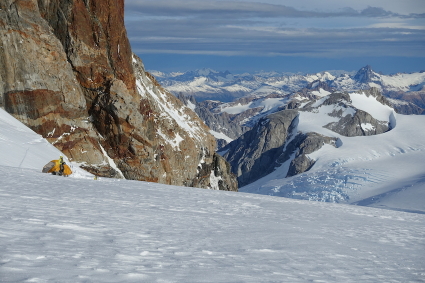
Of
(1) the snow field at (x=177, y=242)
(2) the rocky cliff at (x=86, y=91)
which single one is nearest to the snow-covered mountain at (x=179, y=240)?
(1) the snow field at (x=177, y=242)

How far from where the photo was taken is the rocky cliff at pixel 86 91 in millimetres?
37406

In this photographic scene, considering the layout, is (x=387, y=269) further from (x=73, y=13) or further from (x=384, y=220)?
(x=73, y=13)

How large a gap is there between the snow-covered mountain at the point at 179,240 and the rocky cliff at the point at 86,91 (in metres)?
17.9

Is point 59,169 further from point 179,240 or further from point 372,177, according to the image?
point 372,177

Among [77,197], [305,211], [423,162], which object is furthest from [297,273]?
[423,162]

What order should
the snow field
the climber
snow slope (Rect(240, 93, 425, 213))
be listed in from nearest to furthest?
the snow field
the climber
snow slope (Rect(240, 93, 425, 213))

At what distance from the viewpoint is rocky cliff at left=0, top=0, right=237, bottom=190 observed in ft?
123

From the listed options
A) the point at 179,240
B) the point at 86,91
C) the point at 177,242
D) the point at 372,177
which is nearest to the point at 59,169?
the point at 179,240

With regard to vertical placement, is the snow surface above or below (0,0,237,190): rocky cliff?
below

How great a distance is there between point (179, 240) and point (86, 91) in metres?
34.8

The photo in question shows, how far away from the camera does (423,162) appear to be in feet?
466

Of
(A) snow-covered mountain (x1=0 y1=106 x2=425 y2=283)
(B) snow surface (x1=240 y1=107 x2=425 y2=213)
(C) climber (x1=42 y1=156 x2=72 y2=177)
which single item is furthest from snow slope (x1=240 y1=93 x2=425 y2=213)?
(C) climber (x1=42 y1=156 x2=72 y2=177)

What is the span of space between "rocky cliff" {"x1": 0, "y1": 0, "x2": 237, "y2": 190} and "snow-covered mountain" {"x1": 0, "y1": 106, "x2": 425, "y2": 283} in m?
17.9

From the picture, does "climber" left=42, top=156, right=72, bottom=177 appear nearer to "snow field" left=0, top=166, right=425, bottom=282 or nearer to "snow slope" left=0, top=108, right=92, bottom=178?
"snow slope" left=0, top=108, right=92, bottom=178
